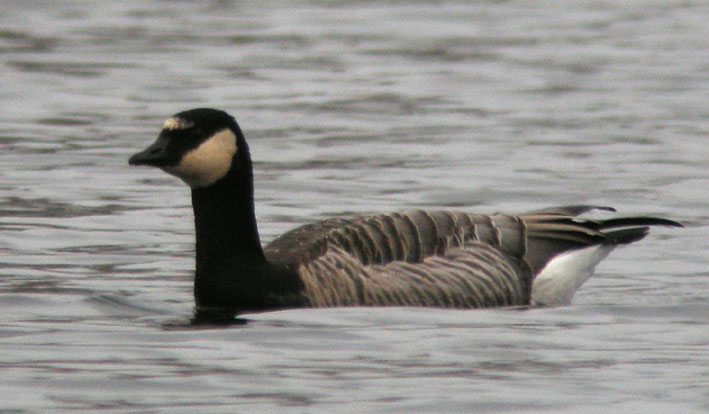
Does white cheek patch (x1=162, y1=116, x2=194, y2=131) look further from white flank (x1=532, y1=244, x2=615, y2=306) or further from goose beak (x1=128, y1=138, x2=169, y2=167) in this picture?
white flank (x1=532, y1=244, x2=615, y2=306)

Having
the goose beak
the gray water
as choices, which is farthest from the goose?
the gray water

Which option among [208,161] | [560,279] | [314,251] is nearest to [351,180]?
[560,279]

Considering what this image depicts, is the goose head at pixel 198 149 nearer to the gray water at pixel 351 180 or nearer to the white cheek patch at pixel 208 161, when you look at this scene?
the white cheek patch at pixel 208 161

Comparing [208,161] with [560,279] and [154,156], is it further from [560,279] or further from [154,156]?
[560,279]

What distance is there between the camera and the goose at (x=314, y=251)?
11.3 metres

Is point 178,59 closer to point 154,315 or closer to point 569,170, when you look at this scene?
point 569,170

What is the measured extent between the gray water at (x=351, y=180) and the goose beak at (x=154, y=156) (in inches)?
36.9

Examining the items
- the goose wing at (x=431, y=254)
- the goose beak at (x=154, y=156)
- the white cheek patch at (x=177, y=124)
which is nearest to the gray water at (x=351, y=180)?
the goose wing at (x=431, y=254)

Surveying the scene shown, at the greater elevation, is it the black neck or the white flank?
the black neck

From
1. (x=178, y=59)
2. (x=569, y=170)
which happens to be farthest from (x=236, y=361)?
(x=178, y=59)

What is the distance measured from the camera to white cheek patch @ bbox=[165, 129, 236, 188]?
441 inches

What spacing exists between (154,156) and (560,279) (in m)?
2.81

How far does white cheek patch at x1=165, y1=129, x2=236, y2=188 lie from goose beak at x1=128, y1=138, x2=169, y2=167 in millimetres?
118

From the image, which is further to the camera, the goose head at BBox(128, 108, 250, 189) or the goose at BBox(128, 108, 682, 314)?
the goose at BBox(128, 108, 682, 314)
